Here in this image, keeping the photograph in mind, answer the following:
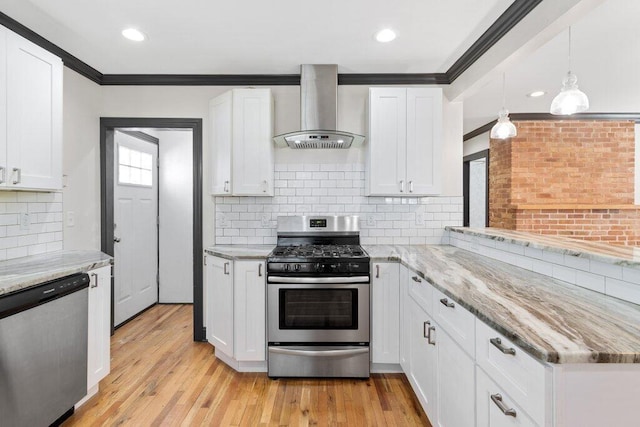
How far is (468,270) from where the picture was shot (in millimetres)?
2059

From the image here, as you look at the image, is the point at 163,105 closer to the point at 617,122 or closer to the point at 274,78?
the point at 274,78

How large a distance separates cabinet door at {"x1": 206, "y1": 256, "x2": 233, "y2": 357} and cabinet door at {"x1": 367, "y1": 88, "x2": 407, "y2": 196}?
147 cm

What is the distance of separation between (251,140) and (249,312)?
4.79 ft

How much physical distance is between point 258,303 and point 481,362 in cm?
172

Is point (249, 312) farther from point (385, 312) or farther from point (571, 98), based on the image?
point (571, 98)

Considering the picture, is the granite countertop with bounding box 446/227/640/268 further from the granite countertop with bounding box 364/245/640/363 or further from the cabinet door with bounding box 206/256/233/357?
the cabinet door with bounding box 206/256/233/357

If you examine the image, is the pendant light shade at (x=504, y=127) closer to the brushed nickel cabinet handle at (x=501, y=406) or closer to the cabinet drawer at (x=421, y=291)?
the cabinet drawer at (x=421, y=291)

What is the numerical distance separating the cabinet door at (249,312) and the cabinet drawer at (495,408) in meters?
1.68

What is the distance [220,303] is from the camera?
2789 mm

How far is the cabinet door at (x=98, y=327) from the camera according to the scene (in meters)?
2.15

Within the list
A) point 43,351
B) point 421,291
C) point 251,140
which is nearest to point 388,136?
point 251,140

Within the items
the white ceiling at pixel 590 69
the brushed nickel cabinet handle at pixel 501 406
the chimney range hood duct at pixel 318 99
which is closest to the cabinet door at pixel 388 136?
the chimney range hood duct at pixel 318 99

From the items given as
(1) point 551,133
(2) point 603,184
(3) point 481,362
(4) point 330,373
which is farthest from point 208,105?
(2) point 603,184

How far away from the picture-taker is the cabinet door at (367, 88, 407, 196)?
2941 millimetres
